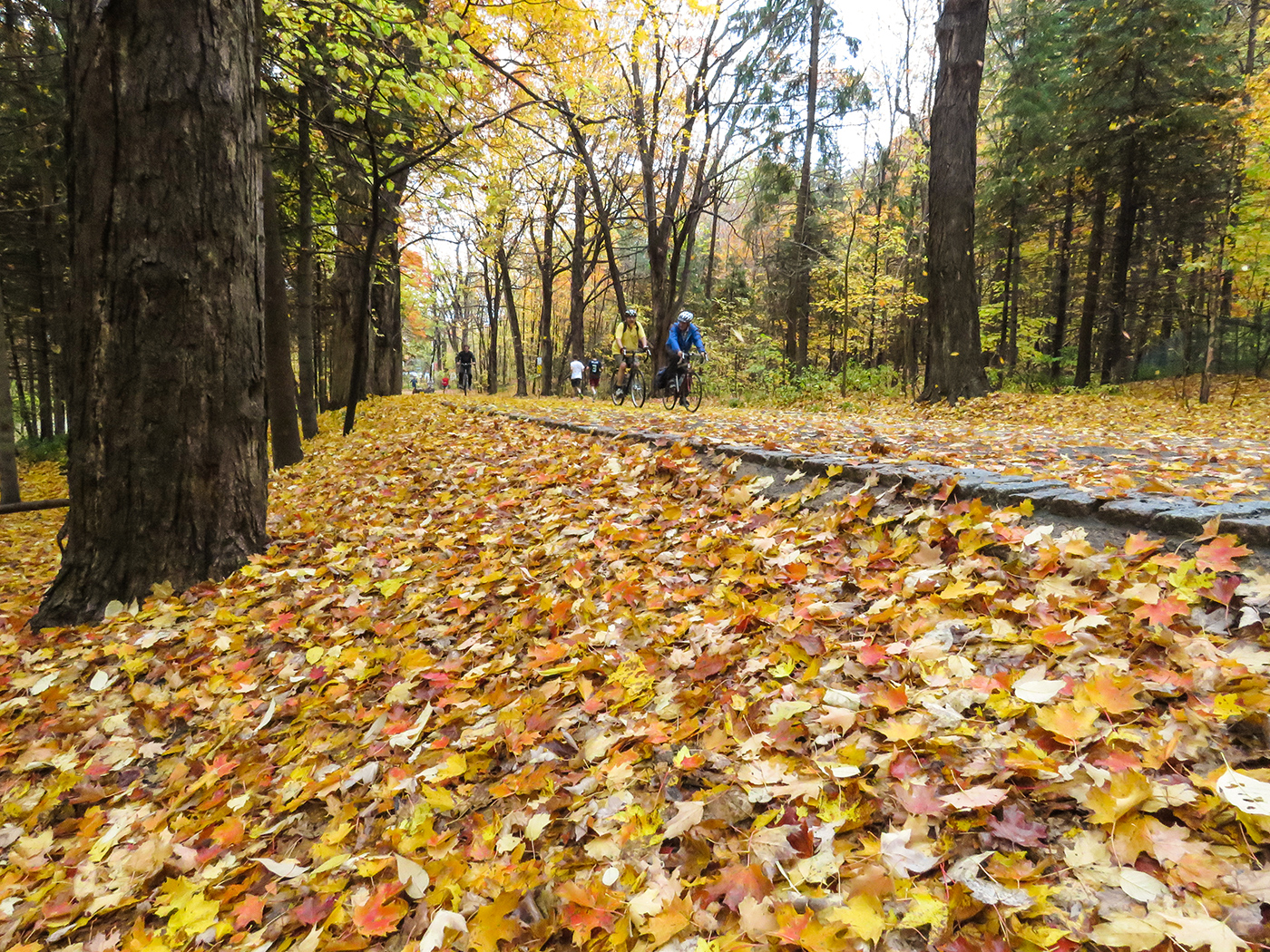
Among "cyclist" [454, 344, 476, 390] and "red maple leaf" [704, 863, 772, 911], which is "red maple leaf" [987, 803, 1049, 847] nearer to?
"red maple leaf" [704, 863, 772, 911]

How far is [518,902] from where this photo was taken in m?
1.53

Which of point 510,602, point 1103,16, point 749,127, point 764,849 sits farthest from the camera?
point 749,127

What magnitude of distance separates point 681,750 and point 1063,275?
65.5 ft

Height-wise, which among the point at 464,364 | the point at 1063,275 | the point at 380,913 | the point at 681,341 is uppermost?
the point at 1063,275

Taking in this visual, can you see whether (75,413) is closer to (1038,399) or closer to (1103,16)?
(1038,399)

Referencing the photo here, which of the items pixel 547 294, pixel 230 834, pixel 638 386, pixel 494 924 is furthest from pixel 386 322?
pixel 494 924

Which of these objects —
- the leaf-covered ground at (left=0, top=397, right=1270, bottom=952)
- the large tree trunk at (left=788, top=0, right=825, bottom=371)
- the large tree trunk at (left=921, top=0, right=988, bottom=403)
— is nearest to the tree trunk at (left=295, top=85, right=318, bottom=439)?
the leaf-covered ground at (left=0, top=397, right=1270, bottom=952)

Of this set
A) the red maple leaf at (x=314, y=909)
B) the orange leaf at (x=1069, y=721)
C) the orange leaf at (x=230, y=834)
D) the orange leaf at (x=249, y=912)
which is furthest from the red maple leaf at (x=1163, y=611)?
the orange leaf at (x=230, y=834)

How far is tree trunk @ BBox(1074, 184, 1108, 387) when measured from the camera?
49.8 ft

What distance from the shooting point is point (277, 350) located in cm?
755

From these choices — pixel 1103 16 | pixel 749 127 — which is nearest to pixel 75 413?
pixel 749 127

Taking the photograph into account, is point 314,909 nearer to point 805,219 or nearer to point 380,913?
point 380,913

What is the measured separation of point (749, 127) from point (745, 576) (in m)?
16.6

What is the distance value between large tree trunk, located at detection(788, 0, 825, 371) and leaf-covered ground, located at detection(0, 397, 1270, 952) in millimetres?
15375
